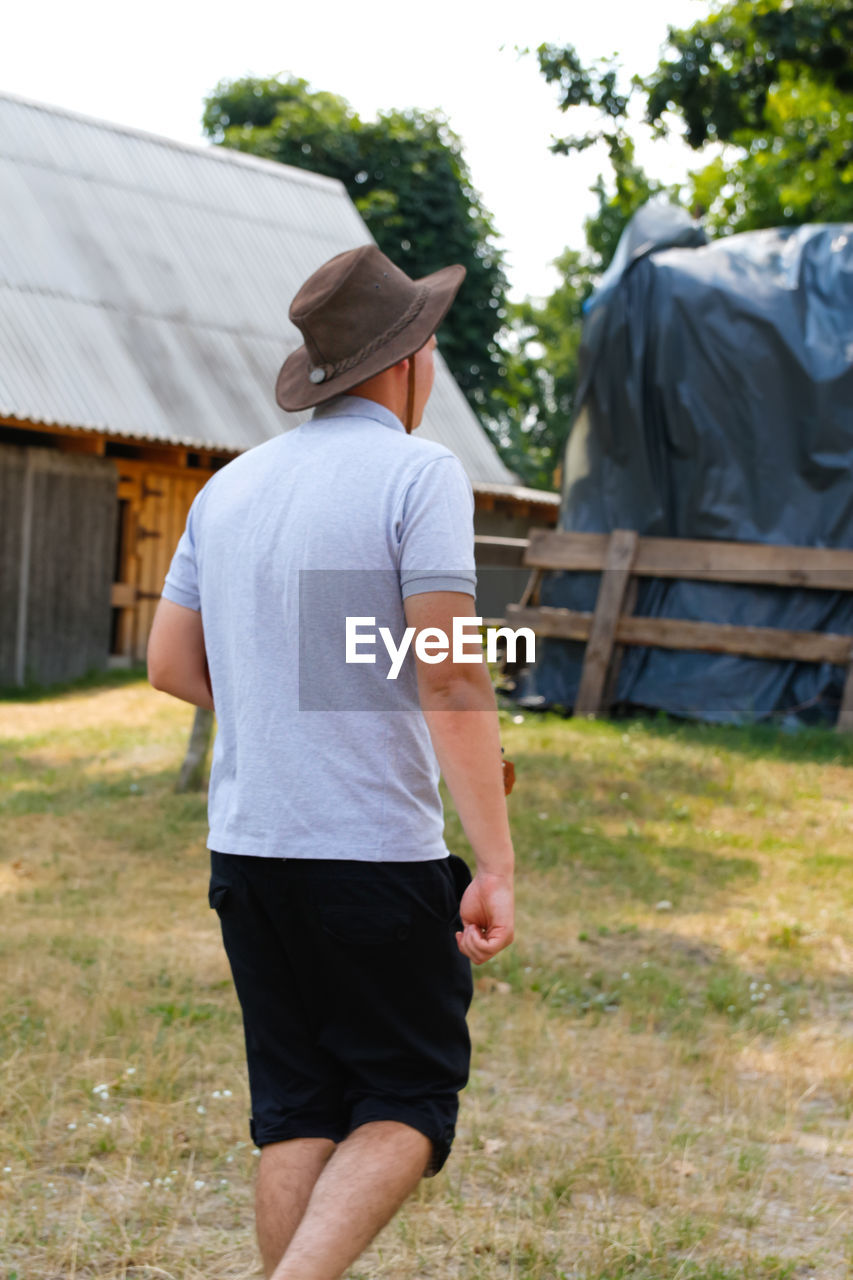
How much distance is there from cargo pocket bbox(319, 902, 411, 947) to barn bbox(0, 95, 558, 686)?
986 cm

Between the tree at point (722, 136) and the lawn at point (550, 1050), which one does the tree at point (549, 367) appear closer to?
the tree at point (722, 136)

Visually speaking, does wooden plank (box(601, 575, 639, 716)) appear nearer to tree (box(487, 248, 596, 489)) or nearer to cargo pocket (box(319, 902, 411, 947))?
cargo pocket (box(319, 902, 411, 947))

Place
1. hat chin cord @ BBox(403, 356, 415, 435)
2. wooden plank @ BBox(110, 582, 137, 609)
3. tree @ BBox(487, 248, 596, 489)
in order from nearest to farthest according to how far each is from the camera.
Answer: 1. hat chin cord @ BBox(403, 356, 415, 435)
2. wooden plank @ BBox(110, 582, 137, 609)
3. tree @ BBox(487, 248, 596, 489)

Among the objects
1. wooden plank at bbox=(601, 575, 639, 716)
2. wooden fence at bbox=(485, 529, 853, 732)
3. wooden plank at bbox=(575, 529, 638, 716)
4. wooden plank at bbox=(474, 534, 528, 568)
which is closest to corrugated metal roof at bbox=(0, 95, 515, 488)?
wooden plank at bbox=(474, 534, 528, 568)

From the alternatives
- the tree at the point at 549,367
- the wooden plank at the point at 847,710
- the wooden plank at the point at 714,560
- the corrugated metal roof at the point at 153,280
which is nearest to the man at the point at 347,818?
the wooden plank at the point at 847,710

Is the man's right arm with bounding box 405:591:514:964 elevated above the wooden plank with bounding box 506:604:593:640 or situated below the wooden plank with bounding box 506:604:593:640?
above

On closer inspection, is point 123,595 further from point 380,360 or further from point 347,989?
point 347,989

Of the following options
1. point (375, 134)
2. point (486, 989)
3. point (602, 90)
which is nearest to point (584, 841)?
point (486, 989)

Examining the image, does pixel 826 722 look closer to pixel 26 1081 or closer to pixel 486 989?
pixel 486 989

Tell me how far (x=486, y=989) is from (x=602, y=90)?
8.50 metres

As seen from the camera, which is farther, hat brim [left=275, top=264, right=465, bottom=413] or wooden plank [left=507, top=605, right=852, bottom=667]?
wooden plank [left=507, top=605, right=852, bottom=667]

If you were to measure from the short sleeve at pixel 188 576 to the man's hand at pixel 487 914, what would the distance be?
75 cm

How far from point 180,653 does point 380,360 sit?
65cm

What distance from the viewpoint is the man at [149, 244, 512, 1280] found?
2.19 metres
